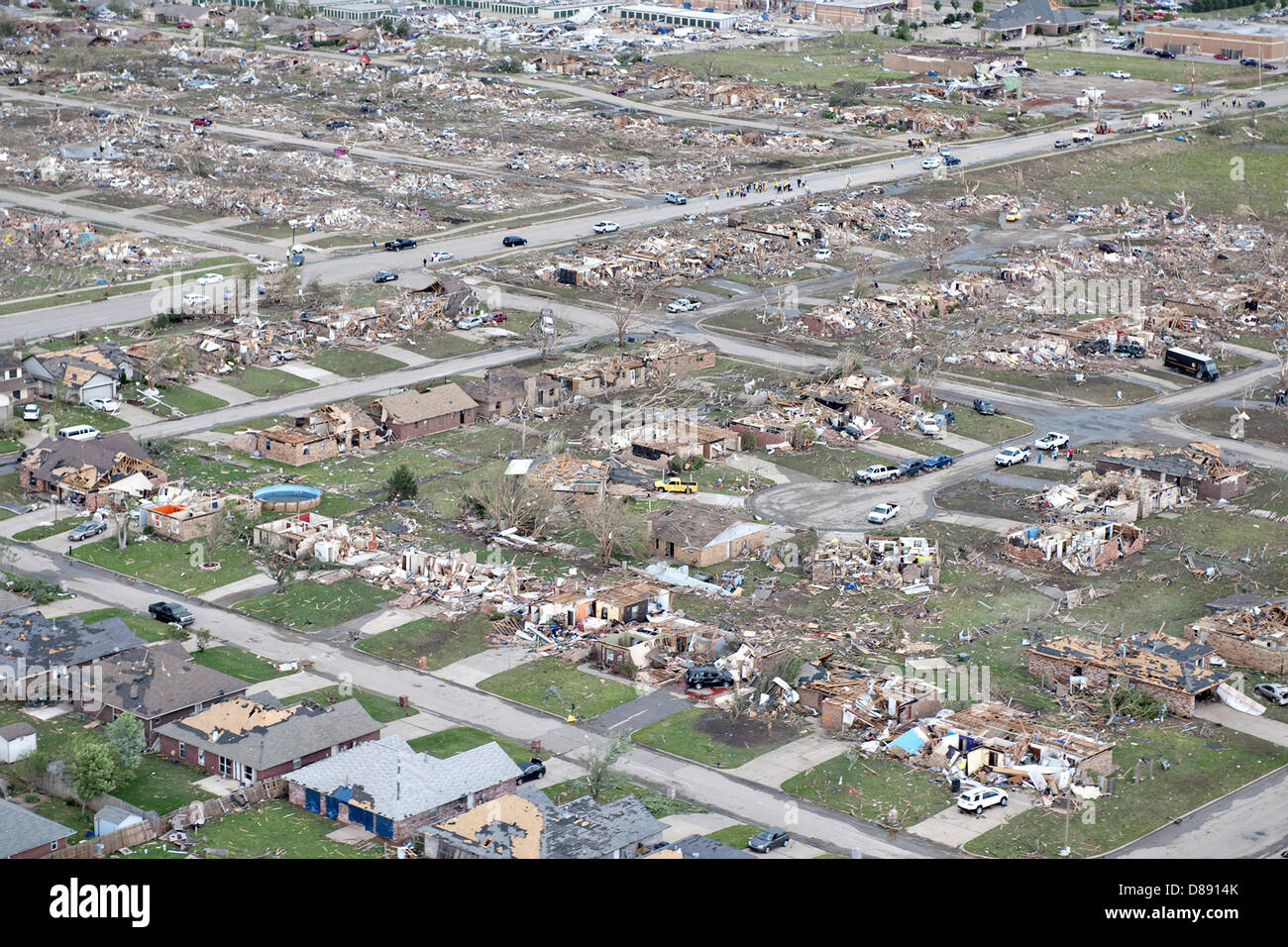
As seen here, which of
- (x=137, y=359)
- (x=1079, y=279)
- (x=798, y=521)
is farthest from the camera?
(x=1079, y=279)

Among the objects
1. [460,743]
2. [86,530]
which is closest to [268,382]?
[86,530]

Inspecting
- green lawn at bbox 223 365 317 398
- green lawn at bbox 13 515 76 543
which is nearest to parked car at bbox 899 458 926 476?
green lawn at bbox 223 365 317 398

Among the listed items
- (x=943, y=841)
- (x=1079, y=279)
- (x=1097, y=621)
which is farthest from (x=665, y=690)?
(x=1079, y=279)

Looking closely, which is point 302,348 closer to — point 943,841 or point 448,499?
point 448,499

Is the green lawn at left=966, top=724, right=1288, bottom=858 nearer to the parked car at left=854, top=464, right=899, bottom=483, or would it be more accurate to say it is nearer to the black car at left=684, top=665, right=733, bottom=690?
the black car at left=684, top=665, right=733, bottom=690

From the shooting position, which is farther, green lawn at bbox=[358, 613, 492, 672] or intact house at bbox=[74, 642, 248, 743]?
green lawn at bbox=[358, 613, 492, 672]

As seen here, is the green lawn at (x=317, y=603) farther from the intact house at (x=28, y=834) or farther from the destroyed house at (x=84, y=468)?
the intact house at (x=28, y=834)
